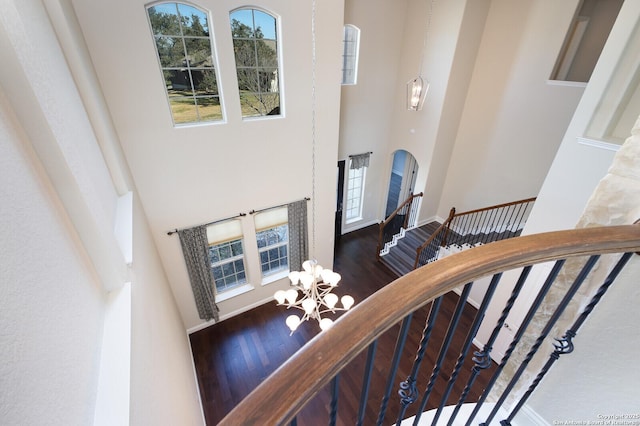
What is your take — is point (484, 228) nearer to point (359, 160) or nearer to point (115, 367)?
point (359, 160)

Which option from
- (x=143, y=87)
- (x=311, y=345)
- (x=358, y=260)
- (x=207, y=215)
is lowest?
(x=358, y=260)

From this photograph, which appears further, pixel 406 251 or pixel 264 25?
pixel 406 251

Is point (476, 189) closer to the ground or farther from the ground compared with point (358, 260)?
farther from the ground

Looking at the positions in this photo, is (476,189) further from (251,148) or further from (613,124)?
(251,148)

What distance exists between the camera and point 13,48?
106 cm

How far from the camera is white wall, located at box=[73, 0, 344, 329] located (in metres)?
3.19

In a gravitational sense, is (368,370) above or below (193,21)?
below

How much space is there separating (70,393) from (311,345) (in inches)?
36.4

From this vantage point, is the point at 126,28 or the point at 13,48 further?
the point at 126,28

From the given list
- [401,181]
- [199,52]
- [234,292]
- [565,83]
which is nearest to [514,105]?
[565,83]

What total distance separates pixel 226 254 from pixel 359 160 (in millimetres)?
4113

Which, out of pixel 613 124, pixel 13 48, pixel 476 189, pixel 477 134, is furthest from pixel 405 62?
pixel 13 48

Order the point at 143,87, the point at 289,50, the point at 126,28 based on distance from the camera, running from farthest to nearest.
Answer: the point at 289,50, the point at 143,87, the point at 126,28

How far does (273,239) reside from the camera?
554 cm
